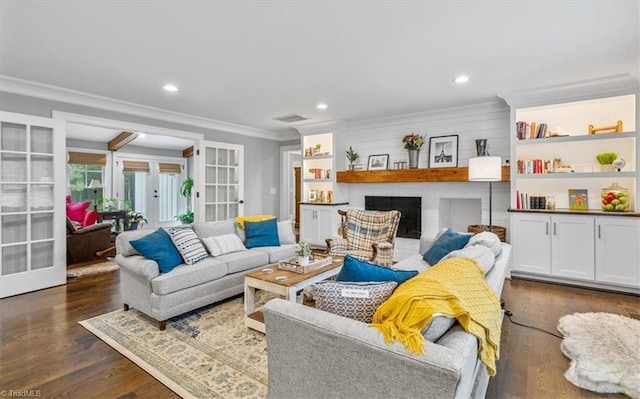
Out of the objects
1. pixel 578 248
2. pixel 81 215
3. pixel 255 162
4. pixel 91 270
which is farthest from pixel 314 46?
pixel 81 215

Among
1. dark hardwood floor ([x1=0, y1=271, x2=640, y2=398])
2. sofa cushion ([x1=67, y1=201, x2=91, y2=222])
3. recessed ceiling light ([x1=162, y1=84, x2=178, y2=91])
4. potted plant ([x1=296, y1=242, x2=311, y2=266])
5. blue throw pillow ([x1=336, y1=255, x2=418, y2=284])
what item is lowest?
dark hardwood floor ([x1=0, y1=271, x2=640, y2=398])

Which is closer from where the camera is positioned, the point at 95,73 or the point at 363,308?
the point at 363,308

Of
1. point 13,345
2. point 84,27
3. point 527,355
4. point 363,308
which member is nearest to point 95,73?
point 84,27

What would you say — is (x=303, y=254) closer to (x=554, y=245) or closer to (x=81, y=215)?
(x=554, y=245)

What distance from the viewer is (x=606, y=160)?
153 inches

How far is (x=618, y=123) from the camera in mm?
3744

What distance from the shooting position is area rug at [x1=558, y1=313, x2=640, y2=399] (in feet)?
6.55

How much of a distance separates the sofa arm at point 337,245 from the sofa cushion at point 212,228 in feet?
4.01

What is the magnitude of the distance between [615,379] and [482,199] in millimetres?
3114

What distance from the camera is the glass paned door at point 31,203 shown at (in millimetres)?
3672

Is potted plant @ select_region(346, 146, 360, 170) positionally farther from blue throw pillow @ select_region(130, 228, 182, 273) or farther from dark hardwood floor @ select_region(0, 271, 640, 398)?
blue throw pillow @ select_region(130, 228, 182, 273)

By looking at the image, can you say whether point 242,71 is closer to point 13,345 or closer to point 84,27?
point 84,27

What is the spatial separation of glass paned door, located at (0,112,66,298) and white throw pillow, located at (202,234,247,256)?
6.99 ft

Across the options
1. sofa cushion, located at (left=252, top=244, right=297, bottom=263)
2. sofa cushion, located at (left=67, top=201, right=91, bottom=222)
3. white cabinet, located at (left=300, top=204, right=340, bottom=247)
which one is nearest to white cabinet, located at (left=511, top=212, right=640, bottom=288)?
white cabinet, located at (left=300, top=204, right=340, bottom=247)
